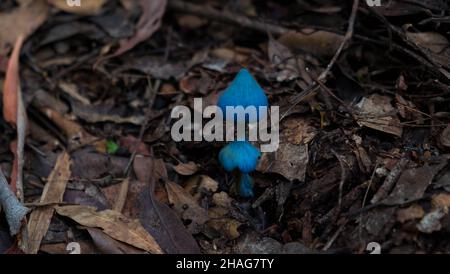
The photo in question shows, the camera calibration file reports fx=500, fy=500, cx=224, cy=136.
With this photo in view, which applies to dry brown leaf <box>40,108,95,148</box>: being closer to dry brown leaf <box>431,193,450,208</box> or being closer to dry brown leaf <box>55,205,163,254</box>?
dry brown leaf <box>55,205,163,254</box>

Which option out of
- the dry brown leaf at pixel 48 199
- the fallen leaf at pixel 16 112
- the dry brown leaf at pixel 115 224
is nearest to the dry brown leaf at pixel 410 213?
the dry brown leaf at pixel 115 224

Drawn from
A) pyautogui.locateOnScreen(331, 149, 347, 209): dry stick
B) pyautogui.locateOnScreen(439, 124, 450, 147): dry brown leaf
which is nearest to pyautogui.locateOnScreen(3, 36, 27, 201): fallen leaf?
pyautogui.locateOnScreen(331, 149, 347, 209): dry stick

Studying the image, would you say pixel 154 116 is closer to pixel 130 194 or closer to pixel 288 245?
pixel 130 194

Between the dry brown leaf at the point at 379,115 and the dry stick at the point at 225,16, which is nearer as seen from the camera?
the dry brown leaf at the point at 379,115

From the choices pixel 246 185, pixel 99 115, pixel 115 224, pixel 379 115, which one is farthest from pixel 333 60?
pixel 99 115

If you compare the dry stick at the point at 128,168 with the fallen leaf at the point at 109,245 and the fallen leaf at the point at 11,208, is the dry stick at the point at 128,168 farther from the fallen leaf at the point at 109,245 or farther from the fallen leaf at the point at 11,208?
the fallen leaf at the point at 11,208
